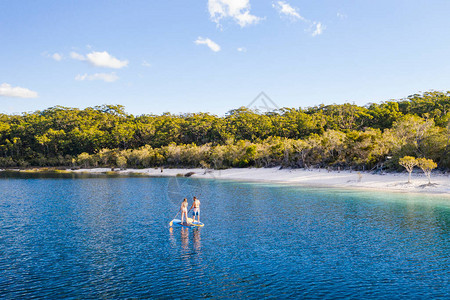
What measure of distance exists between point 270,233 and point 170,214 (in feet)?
43.0

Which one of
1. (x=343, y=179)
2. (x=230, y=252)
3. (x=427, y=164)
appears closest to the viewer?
(x=230, y=252)

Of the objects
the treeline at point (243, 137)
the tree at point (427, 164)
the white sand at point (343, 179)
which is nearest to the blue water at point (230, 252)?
the tree at point (427, 164)

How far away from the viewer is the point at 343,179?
6694 cm

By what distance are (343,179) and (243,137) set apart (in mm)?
68549

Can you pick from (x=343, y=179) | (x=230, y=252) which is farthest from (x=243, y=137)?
(x=230, y=252)

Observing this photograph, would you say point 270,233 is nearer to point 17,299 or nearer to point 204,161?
point 17,299

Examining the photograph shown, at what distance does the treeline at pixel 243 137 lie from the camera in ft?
227

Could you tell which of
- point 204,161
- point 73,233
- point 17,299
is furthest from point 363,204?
point 204,161

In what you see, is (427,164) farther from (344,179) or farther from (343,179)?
(343,179)

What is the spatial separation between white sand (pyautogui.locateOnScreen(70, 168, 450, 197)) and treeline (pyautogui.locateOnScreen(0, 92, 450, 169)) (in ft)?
12.1

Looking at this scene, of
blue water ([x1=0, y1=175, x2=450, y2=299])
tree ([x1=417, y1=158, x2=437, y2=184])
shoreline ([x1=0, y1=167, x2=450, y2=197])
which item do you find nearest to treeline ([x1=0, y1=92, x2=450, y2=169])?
shoreline ([x1=0, y1=167, x2=450, y2=197])

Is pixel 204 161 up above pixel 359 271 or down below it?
above

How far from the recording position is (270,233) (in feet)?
88.3

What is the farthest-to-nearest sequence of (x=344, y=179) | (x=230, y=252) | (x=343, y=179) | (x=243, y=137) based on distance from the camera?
(x=243, y=137), (x=343, y=179), (x=344, y=179), (x=230, y=252)
